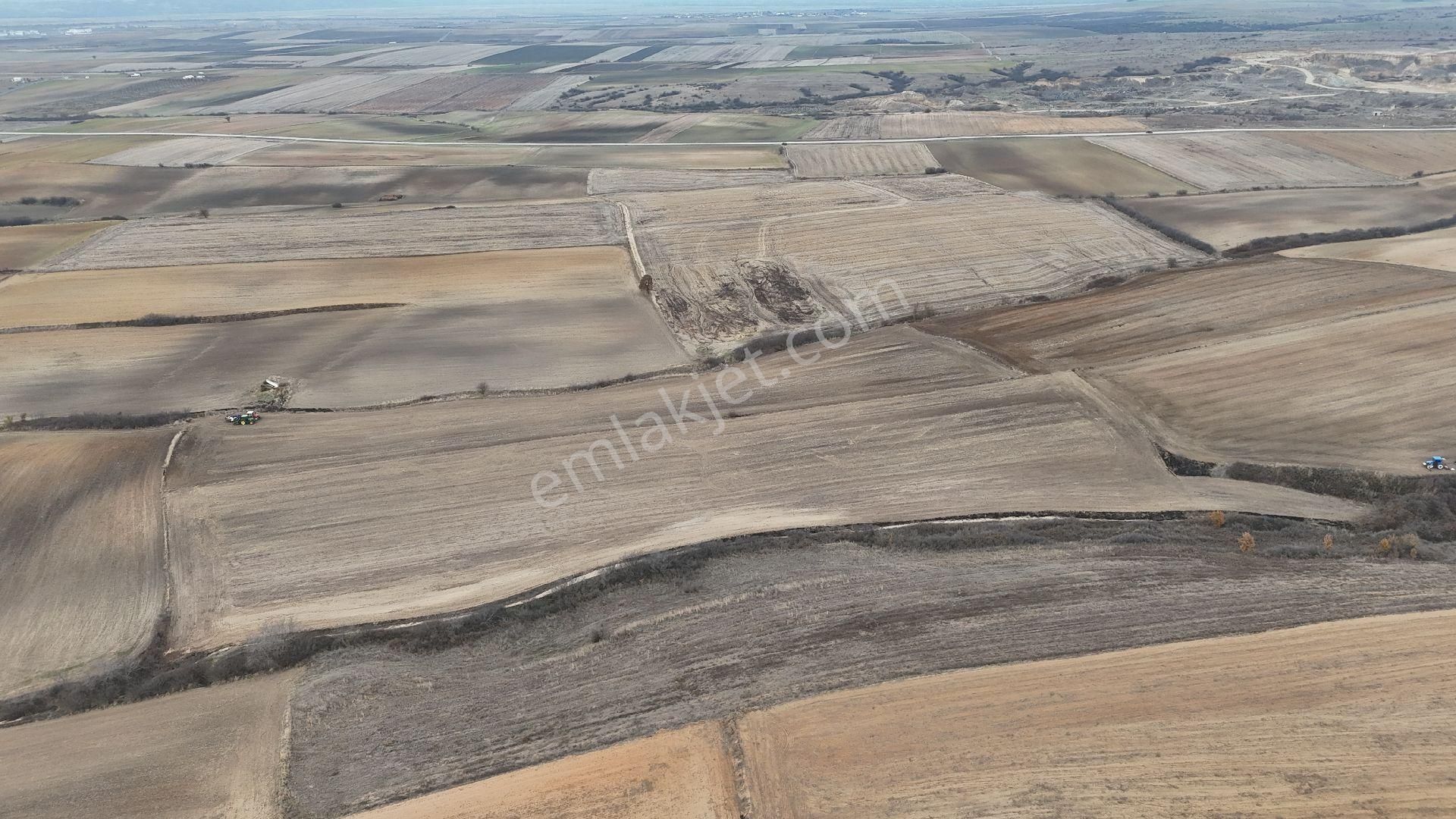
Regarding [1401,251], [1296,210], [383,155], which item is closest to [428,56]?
[383,155]

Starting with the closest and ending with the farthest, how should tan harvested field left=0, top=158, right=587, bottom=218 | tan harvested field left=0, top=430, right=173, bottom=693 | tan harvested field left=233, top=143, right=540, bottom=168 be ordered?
tan harvested field left=0, top=430, right=173, bottom=693
tan harvested field left=0, top=158, right=587, bottom=218
tan harvested field left=233, top=143, right=540, bottom=168

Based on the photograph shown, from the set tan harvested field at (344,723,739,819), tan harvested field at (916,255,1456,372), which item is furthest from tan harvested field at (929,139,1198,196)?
tan harvested field at (344,723,739,819)

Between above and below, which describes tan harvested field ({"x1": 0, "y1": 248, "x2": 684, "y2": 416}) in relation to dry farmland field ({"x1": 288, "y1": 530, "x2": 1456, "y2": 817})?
above

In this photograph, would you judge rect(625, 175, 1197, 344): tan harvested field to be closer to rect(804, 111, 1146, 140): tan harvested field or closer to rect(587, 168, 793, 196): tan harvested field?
rect(587, 168, 793, 196): tan harvested field

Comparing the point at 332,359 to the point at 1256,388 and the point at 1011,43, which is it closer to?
the point at 1256,388

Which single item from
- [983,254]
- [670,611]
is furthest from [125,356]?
[983,254]

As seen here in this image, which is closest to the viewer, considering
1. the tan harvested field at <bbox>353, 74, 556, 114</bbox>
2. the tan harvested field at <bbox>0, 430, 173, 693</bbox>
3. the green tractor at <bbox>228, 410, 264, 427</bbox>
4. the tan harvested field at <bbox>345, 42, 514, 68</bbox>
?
the tan harvested field at <bbox>0, 430, 173, 693</bbox>
